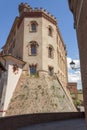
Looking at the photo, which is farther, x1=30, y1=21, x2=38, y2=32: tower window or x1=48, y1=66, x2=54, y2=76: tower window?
x1=30, y1=21, x2=38, y2=32: tower window

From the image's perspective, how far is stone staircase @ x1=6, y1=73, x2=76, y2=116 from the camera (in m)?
20.5

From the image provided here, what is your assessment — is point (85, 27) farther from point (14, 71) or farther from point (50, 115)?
point (14, 71)

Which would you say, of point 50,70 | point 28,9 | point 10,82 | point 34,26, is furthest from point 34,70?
point 28,9

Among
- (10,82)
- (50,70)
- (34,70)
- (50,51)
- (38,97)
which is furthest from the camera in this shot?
(50,51)

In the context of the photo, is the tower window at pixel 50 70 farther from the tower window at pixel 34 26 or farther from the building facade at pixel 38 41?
the tower window at pixel 34 26

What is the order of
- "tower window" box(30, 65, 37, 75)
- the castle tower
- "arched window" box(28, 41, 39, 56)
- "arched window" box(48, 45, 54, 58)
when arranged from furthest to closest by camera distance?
1. "arched window" box(48, 45, 54, 58)
2. "arched window" box(28, 41, 39, 56)
3. "tower window" box(30, 65, 37, 75)
4. the castle tower

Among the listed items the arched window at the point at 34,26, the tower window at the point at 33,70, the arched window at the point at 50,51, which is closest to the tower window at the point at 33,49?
the tower window at the point at 33,70

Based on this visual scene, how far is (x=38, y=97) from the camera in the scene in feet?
71.9

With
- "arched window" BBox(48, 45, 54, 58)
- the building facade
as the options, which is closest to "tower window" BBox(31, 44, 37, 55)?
the building facade

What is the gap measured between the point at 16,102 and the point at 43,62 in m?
7.90

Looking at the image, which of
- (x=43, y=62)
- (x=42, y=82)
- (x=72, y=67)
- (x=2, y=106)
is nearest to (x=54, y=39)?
(x=43, y=62)

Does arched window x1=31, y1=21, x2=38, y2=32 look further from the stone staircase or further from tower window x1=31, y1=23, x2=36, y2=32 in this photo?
the stone staircase

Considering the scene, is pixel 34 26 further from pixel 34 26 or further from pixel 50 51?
pixel 50 51

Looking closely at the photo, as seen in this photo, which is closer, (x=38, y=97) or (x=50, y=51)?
(x=38, y=97)
